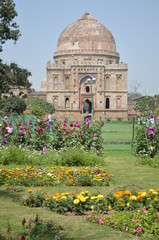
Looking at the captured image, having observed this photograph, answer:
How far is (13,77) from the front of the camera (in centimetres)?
3047

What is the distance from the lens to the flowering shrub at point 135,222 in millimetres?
5882

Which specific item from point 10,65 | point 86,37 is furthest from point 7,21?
point 86,37

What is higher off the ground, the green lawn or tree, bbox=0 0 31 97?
tree, bbox=0 0 31 97

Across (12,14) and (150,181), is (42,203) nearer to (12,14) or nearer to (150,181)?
(150,181)

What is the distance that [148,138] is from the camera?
45.9ft

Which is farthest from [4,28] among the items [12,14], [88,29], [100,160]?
[88,29]

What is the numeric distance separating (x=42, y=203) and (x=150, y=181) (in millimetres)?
3561

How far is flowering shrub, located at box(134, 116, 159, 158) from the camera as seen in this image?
13836mm

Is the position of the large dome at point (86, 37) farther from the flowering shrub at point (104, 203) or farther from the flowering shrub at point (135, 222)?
the flowering shrub at point (135, 222)

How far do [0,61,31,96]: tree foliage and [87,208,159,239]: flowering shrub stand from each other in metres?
23.3

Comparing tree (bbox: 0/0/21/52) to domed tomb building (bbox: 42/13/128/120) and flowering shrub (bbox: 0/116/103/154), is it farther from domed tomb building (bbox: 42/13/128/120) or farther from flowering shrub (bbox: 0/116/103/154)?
domed tomb building (bbox: 42/13/128/120)

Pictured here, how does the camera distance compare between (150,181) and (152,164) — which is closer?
(150,181)

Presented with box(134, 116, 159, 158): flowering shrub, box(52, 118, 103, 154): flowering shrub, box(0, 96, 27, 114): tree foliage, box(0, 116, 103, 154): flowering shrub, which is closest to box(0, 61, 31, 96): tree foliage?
box(0, 116, 103, 154): flowering shrub

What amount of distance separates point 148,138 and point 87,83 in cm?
4859
